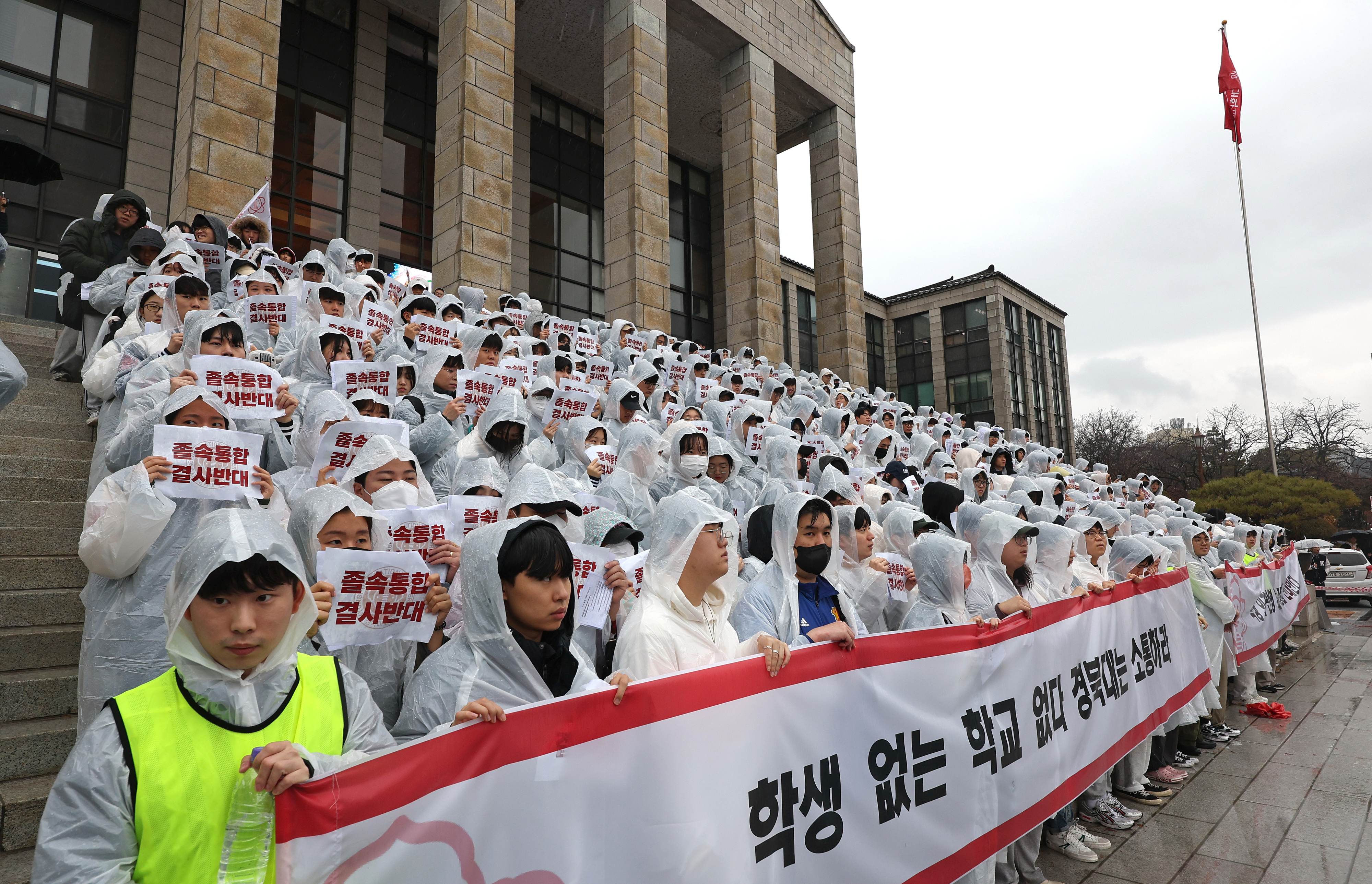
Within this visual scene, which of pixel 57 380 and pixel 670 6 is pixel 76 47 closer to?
pixel 57 380

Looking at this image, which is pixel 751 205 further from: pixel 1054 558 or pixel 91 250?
pixel 1054 558

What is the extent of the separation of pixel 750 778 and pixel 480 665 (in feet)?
3.09

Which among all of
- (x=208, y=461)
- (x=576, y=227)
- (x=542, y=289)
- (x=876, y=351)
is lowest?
(x=208, y=461)

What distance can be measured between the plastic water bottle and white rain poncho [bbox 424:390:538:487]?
10.8 ft

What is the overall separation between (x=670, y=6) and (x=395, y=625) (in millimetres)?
21500

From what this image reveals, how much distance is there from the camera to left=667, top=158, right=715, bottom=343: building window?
26.3 metres

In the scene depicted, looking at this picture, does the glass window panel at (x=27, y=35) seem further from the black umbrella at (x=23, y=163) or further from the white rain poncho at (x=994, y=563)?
the white rain poncho at (x=994, y=563)

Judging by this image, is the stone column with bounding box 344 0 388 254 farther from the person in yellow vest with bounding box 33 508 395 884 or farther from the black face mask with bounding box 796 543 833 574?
the person in yellow vest with bounding box 33 508 395 884

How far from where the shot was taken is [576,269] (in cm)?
2266

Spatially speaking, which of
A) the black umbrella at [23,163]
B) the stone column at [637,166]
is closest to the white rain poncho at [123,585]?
the black umbrella at [23,163]

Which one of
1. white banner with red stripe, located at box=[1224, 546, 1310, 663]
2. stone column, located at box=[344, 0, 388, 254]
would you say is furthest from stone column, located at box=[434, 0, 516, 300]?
white banner with red stripe, located at box=[1224, 546, 1310, 663]

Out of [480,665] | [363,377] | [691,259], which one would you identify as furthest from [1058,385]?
[480,665]

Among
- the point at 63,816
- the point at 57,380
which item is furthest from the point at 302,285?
the point at 63,816

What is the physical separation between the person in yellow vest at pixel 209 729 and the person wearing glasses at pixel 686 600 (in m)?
1.03
